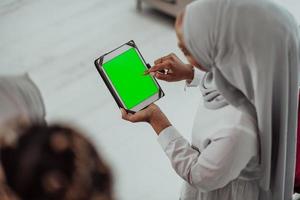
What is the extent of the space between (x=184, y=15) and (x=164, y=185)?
3.36ft

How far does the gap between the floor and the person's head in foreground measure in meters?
1.16

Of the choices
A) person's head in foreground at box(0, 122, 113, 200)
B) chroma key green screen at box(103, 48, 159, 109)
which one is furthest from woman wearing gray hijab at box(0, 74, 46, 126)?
chroma key green screen at box(103, 48, 159, 109)

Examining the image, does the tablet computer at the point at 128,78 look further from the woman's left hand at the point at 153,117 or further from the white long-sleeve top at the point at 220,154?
the white long-sleeve top at the point at 220,154

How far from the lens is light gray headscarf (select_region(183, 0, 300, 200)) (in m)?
1.02

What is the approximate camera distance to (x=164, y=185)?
6.49 ft

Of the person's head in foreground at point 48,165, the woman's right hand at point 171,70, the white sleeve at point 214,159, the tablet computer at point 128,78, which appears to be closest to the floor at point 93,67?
the tablet computer at point 128,78

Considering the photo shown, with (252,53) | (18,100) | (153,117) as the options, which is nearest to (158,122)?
(153,117)

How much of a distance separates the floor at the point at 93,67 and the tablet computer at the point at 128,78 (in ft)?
1.51

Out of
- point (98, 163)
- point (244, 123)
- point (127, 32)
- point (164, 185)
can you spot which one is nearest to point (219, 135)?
point (244, 123)

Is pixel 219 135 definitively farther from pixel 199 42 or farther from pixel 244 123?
pixel 199 42

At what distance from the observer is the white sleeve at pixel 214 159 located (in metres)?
1.11

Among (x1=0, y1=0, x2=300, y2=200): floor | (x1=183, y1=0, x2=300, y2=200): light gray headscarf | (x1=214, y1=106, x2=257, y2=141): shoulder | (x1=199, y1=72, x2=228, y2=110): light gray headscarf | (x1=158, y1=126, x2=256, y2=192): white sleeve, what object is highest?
(x1=183, y1=0, x2=300, y2=200): light gray headscarf

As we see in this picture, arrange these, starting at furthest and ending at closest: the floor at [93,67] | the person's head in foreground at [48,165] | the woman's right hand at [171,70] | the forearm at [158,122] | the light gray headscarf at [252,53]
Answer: the floor at [93,67]
the woman's right hand at [171,70]
the forearm at [158,122]
the light gray headscarf at [252,53]
the person's head in foreground at [48,165]

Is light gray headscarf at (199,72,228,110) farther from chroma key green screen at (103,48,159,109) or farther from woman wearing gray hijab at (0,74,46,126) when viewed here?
woman wearing gray hijab at (0,74,46,126)
